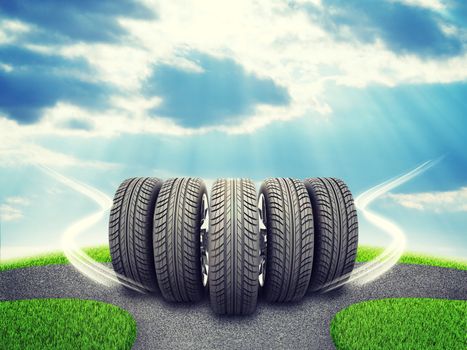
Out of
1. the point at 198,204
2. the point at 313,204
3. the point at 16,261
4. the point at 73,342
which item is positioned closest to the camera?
the point at 73,342

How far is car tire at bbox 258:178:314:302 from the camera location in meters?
5.84

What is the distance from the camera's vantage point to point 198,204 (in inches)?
245

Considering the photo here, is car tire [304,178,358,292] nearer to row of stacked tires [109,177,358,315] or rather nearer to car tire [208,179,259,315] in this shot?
row of stacked tires [109,177,358,315]

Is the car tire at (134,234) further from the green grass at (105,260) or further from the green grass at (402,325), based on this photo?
the green grass at (105,260)

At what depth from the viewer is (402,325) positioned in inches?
228

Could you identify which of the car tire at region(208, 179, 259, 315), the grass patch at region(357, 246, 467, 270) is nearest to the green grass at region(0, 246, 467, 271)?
the grass patch at region(357, 246, 467, 270)

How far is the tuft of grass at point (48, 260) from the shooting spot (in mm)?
9648

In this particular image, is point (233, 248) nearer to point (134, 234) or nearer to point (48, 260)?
point (134, 234)

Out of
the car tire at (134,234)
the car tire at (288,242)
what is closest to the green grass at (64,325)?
the car tire at (134,234)

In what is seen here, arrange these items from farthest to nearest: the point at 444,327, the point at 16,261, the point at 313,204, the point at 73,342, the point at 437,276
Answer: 1. the point at 16,261
2. the point at 437,276
3. the point at 313,204
4. the point at 444,327
5. the point at 73,342

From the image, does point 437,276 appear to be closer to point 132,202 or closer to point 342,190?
point 342,190

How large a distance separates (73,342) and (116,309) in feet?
3.59

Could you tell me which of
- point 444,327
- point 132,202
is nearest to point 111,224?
point 132,202

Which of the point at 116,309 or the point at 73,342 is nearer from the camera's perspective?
the point at 73,342
